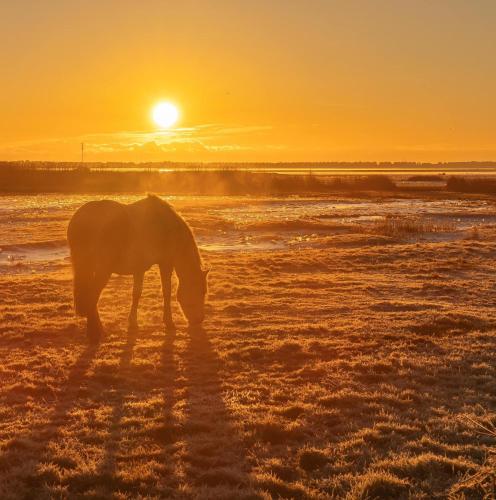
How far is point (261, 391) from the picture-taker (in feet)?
28.7

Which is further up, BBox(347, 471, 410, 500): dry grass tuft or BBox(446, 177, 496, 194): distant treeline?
BBox(446, 177, 496, 194): distant treeline

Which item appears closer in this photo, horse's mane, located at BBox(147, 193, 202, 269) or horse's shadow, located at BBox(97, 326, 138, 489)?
horse's shadow, located at BBox(97, 326, 138, 489)

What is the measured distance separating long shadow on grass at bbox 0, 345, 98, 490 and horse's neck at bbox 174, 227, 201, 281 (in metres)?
3.44

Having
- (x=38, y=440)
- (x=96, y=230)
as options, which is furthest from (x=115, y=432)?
(x=96, y=230)

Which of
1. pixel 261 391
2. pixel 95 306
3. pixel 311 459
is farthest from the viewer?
pixel 95 306

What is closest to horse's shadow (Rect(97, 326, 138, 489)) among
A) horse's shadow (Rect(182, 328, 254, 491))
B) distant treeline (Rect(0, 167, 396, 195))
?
horse's shadow (Rect(182, 328, 254, 491))

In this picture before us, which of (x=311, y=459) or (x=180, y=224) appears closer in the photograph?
(x=311, y=459)

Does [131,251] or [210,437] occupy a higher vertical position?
[131,251]

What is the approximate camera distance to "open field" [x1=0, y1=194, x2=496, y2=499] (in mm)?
6039

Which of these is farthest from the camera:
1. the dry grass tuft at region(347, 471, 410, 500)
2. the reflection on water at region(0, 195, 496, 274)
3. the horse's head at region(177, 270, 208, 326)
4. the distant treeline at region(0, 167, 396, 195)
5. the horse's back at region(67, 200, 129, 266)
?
the distant treeline at region(0, 167, 396, 195)

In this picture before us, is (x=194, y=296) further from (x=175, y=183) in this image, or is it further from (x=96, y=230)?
(x=175, y=183)

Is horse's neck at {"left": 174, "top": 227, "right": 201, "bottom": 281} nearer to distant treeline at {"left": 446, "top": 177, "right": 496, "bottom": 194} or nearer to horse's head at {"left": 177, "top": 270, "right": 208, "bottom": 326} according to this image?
horse's head at {"left": 177, "top": 270, "right": 208, "bottom": 326}

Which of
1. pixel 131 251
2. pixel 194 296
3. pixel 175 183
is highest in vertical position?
pixel 175 183

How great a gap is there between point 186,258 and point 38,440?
18.2 feet
